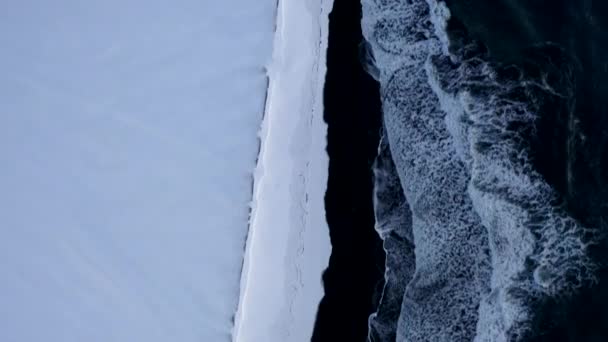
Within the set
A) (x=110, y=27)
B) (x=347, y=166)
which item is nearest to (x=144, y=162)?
(x=110, y=27)

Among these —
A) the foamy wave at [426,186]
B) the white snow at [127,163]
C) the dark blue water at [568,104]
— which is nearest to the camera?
the white snow at [127,163]

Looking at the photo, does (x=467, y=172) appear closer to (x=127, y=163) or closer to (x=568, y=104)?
(x=568, y=104)

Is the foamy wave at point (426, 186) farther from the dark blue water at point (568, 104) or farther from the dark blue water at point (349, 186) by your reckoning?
the dark blue water at point (568, 104)

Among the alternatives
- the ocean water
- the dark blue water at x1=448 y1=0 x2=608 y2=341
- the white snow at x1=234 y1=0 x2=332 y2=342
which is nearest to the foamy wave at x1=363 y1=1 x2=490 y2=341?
the ocean water

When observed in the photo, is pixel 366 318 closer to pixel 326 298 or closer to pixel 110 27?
pixel 326 298

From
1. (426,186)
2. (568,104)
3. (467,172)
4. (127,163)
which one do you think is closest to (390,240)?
(426,186)

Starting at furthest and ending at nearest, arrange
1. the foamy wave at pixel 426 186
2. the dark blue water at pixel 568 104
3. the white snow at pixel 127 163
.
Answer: the foamy wave at pixel 426 186 < the dark blue water at pixel 568 104 < the white snow at pixel 127 163

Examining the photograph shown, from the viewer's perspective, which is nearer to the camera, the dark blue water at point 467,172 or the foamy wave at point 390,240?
the dark blue water at point 467,172

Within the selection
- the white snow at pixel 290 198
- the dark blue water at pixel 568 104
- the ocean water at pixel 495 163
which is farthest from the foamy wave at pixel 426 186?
the white snow at pixel 290 198
